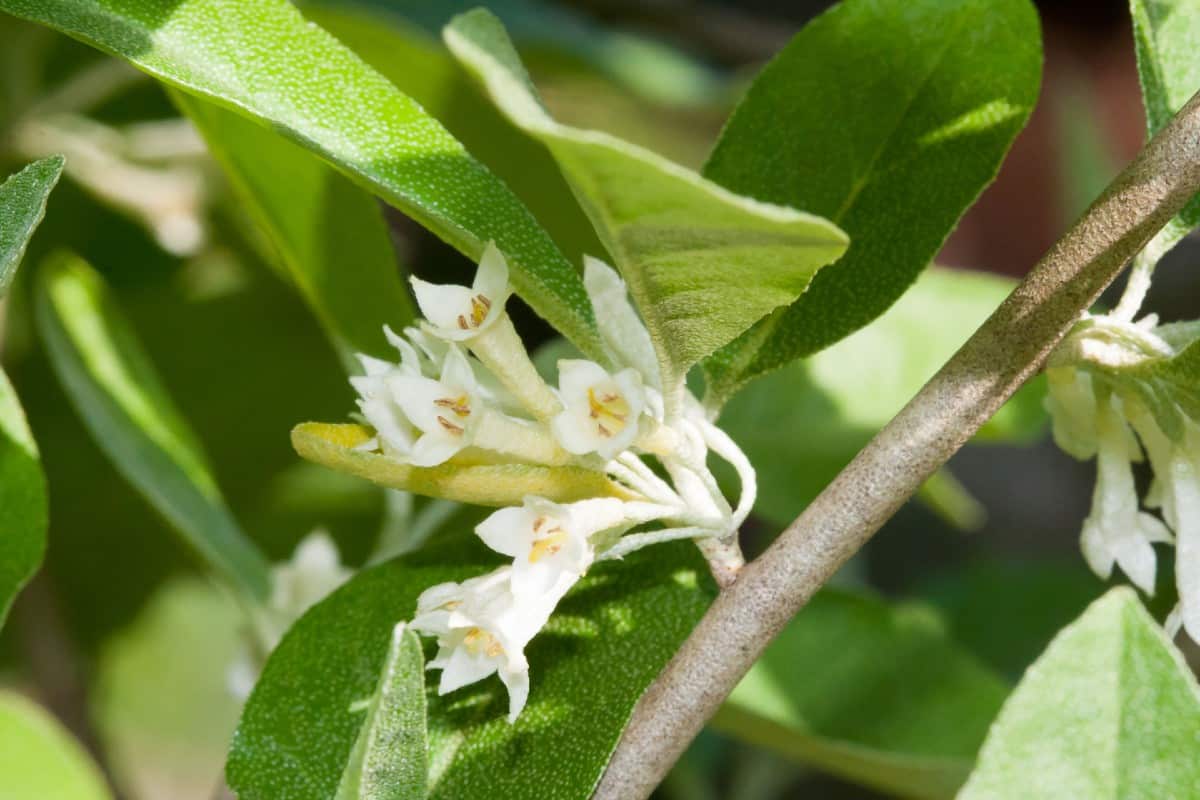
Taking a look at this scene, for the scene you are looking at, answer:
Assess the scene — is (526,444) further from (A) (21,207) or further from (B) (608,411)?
(A) (21,207)

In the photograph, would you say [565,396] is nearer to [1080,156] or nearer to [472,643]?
[472,643]

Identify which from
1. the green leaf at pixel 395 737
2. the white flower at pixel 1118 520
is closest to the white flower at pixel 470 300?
the green leaf at pixel 395 737

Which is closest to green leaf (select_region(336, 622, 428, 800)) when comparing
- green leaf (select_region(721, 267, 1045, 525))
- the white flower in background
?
the white flower in background

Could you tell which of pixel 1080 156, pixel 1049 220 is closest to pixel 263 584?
pixel 1080 156

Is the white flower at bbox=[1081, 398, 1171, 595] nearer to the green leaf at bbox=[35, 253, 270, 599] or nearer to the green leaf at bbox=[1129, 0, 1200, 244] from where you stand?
the green leaf at bbox=[1129, 0, 1200, 244]

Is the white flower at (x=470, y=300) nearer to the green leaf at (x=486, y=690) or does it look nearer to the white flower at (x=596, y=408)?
the white flower at (x=596, y=408)
